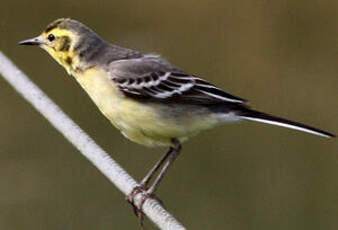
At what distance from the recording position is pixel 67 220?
6867mm

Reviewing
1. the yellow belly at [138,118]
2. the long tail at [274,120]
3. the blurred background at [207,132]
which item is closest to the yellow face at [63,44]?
the yellow belly at [138,118]

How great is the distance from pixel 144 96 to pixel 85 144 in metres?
0.88

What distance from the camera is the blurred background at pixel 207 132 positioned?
6977 mm

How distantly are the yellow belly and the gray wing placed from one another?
0.15 feet

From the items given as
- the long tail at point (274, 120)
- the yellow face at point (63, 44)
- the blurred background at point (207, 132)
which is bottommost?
the blurred background at point (207, 132)

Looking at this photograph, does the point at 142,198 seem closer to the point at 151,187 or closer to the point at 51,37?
the point at 151,187

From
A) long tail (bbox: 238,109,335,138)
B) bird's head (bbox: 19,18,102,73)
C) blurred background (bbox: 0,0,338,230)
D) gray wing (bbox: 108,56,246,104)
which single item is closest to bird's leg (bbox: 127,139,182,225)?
gray wing (bbox: 108,56,246,104)

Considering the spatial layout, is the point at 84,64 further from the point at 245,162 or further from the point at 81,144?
the point at 245,162

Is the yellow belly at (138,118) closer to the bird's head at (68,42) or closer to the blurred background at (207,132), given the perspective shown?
the bird's head at (68,42)

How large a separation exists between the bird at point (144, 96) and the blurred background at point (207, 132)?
185 centimetres

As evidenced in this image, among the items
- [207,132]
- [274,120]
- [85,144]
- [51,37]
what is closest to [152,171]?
[274,120]

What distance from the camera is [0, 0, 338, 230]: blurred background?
22.9 feet

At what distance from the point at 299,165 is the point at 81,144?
12.7ft

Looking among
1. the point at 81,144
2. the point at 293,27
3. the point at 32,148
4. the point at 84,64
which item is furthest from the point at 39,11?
the point at 81,144
